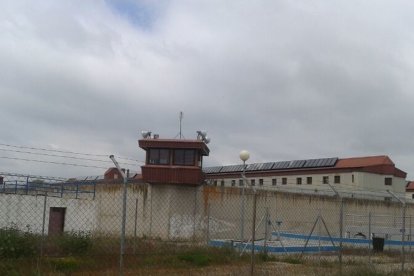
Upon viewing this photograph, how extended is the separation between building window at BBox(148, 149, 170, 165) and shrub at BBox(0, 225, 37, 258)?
18.5 meters

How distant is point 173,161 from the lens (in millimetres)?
32250

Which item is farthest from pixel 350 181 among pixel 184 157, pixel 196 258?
pixel 196 258

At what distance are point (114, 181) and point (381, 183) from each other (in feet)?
166

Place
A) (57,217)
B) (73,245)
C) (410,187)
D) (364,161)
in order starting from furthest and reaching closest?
(410,187)
(364,161)
(57,217)
(73,245)

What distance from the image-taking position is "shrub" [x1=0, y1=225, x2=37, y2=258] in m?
12.7

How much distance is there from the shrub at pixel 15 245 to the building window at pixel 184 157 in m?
18.4

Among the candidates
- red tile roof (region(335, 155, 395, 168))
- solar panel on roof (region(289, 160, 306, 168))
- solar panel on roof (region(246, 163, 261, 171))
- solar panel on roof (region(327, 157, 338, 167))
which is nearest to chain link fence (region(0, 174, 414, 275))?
red tile roof (region(335, 155, 395, 168))

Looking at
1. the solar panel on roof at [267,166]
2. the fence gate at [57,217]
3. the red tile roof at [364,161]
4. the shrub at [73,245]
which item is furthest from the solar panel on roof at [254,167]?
the shrub at [73,245]

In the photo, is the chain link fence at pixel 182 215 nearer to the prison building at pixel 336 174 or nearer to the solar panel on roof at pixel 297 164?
the prison building at pixel 336 174

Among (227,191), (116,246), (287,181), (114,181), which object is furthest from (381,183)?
(116,246)

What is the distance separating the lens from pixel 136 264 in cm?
1432

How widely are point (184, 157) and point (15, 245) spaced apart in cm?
1965

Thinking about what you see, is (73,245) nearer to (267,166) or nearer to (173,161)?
(173,161)

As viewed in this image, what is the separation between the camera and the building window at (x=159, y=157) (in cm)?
3234
